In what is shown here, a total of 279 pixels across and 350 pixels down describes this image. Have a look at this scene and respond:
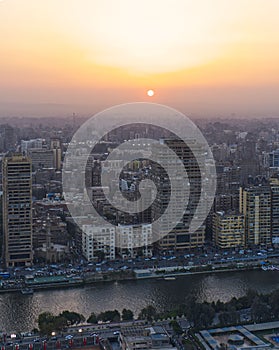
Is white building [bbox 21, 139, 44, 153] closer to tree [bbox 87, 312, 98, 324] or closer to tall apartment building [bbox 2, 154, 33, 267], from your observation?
tall apartment building [bbox 2, 154, 33, 267]

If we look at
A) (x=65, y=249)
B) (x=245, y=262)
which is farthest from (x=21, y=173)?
(x=245, y=262)

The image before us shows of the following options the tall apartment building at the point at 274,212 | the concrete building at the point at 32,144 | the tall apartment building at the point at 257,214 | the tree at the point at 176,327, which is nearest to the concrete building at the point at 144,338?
the tree at the point at 176,327

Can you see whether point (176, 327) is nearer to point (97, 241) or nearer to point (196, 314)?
point (196, 314)

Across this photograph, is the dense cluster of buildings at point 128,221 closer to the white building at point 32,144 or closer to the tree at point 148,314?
the tree at point 148,314

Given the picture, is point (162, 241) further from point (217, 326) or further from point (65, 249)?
point (217, 326)

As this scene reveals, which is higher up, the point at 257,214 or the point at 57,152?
the point at 57,152

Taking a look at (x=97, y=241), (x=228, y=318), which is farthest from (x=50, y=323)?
(x=97, y=241)
